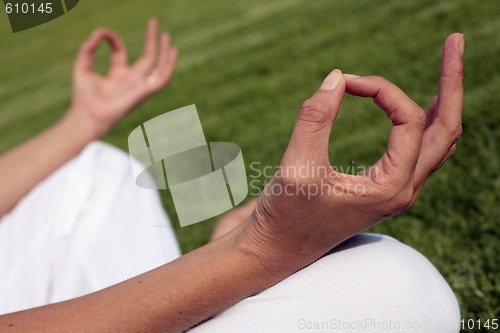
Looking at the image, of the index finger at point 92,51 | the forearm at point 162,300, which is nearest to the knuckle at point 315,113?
the forearm at point 162,300

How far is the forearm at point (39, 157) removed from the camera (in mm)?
1886

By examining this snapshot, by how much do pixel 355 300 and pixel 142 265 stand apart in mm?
824

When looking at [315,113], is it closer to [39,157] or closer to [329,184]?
[329,184]

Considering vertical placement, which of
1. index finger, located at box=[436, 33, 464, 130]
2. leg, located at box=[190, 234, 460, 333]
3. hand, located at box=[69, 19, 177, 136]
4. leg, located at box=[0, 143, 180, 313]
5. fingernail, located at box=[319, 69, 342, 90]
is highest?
fingernail, located at box=[319, 69, 342, 90]

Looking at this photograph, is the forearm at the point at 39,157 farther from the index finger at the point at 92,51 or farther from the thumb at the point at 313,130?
the thumb at the point at 313,130

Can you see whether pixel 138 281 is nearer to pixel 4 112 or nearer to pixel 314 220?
pixel 314 220

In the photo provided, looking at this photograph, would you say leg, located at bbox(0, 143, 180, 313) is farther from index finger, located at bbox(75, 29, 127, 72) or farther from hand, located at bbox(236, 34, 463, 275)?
hand, located at bbox(236, 34, 463, 275)

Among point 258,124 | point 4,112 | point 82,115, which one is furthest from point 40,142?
point 4,112

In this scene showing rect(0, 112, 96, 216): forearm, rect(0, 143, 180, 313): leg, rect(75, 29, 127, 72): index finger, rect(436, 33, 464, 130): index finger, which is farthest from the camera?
rect(75, 29, 127, 72): index finger

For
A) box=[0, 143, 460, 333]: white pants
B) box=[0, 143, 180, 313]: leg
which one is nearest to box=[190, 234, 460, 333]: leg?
box=[0, 143, 460, 333]: white pants

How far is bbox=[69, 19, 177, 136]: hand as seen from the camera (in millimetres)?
2293

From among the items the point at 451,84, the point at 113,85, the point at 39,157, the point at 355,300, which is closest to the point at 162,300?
the point at 355,300

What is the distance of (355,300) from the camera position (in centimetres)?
106

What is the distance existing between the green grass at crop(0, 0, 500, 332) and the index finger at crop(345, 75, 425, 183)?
883 millimetres
